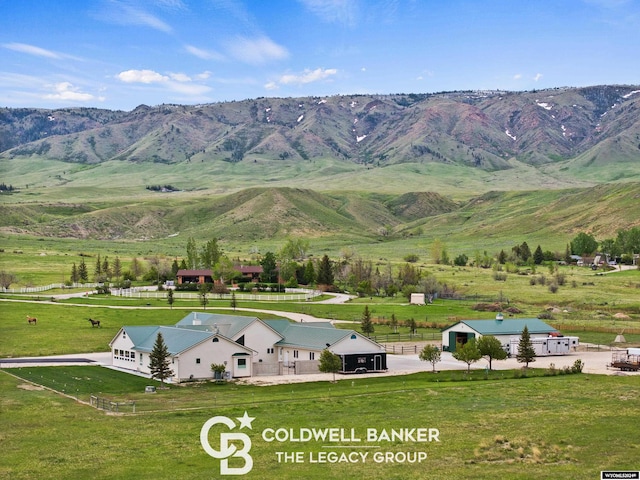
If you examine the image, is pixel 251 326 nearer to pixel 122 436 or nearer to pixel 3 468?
pixel 122 436

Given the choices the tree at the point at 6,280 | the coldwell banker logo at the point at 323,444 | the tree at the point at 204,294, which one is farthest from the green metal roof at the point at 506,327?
the tree at the point at 6,280

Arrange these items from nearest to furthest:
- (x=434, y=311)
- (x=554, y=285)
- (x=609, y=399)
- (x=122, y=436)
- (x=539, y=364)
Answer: (x=122, y=436), (x=609, y=399), (x=539, y=364), (x=434, y=311), (x=554, y=285)

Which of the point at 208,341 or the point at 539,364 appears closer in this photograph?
the point at 208,341

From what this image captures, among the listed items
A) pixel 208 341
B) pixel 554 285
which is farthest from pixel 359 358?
pixel 554 285

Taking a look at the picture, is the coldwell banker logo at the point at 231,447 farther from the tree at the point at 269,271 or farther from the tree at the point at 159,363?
the tree at the point at 269,271

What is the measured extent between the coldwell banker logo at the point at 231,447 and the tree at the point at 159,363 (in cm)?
1510

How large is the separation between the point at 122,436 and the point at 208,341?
21.1m

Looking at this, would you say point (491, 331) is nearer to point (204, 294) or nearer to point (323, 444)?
point (323, 444)

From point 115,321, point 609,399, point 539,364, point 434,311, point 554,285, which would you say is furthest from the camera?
point 554,285

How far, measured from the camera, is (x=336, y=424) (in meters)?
36.5

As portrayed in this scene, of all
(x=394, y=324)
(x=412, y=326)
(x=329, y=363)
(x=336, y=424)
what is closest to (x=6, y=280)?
(x=394, y=324)

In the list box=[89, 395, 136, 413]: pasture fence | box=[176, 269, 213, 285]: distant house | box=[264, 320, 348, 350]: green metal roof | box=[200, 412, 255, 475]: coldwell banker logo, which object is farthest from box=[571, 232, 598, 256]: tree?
box=[200, 412, 255, 475]: coldwell banker logo

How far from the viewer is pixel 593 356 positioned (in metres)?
64.5

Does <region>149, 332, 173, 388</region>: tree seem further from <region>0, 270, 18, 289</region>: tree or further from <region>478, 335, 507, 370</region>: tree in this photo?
<region>0, 270, 18, 289</region>: tree
